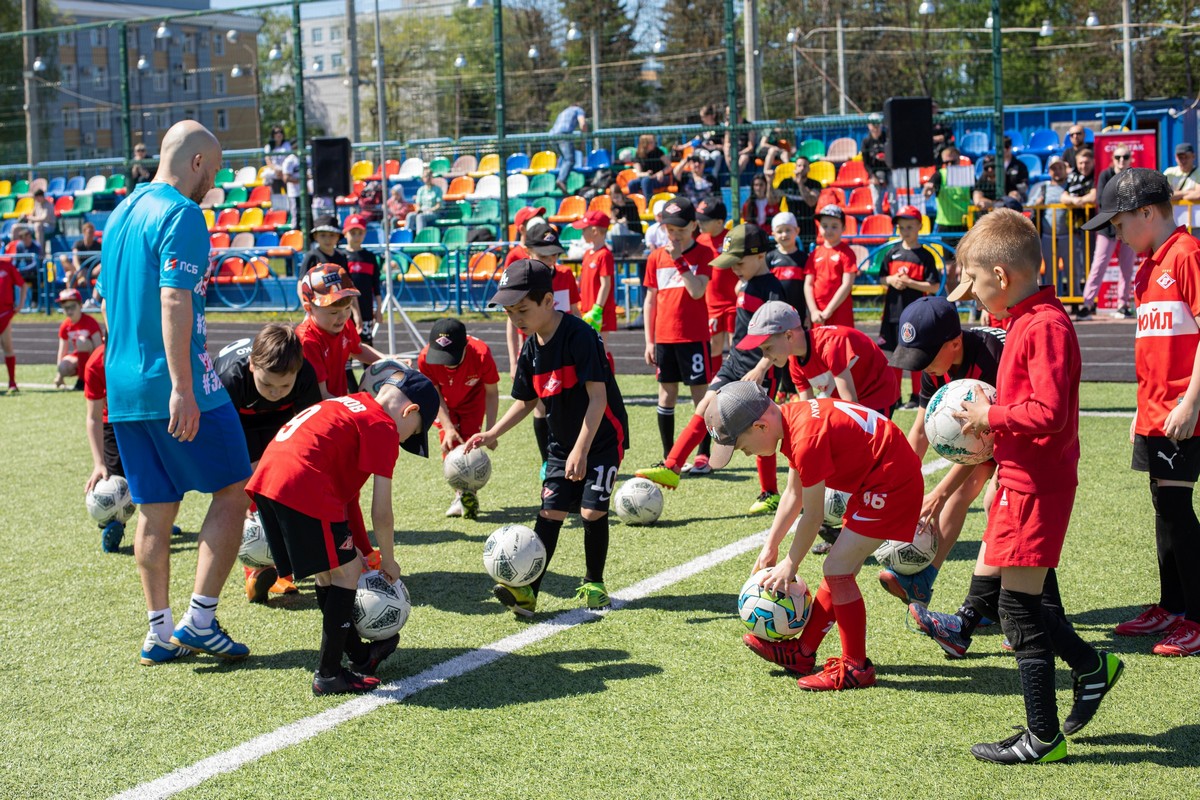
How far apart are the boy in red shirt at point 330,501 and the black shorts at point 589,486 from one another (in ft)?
3.76

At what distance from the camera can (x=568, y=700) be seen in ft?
15.7

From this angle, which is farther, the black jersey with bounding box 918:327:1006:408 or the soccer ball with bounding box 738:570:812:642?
the black jersey with bounding box 918:327:1006:408

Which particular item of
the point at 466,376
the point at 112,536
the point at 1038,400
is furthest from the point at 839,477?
the point at 112,536

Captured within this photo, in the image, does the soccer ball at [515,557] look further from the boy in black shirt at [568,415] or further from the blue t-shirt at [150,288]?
the blue t-shirt at [150,288]

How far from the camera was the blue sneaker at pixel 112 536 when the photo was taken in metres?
7.36

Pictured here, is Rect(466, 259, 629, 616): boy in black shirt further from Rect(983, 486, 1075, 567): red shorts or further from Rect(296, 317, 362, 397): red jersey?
Rect(983, 486, 1075, 567): red shorts

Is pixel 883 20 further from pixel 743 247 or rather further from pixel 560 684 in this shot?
pixel 560 684

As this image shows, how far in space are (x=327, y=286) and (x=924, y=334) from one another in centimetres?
348

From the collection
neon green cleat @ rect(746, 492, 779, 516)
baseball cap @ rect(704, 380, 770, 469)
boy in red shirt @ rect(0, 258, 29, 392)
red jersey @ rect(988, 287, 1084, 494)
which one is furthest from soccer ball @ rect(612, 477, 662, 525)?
boy in red shirt @ rect(0, 258, 29, 392)

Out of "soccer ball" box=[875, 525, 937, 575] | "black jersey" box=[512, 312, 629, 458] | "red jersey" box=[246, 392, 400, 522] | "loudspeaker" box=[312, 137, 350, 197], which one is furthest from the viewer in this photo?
"loudspeaker" box=[312, 137, 350, 197]

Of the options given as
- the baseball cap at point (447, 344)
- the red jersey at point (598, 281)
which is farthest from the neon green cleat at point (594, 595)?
the red jersey at point (598, 281)

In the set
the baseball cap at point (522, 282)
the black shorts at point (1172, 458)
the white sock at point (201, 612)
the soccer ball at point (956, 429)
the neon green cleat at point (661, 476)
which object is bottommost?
the white sock at point (201, 612)

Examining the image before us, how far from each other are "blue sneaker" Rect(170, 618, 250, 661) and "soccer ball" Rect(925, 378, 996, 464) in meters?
3.10

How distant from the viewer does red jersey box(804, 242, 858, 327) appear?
11.1 metres
